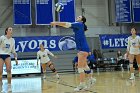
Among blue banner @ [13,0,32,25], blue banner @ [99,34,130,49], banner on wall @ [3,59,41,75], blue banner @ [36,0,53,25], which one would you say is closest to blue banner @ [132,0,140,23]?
blue banner @ [99,34,130,49]

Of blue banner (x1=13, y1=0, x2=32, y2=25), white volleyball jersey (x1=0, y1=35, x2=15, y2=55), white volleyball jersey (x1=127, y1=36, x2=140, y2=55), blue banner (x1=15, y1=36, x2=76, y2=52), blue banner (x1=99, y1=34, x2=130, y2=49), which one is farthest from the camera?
blue banner (x1=99, y1=34, x2=130, y2=49)

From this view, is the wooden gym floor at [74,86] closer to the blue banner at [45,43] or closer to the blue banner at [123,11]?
the blue banner at [45,43]

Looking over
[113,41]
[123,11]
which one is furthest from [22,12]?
[123,11]

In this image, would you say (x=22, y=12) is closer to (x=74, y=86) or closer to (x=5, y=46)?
(x=74, y=86)

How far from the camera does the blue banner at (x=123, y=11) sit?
78.1ft

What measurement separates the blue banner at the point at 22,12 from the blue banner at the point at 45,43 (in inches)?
49.0

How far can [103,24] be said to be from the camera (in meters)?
25.1

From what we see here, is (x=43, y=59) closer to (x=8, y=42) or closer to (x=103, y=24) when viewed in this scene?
(x=8, y=42)

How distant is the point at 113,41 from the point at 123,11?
A: 8.60ft

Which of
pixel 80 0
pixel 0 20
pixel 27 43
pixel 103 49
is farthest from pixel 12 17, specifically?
pixel 103 49

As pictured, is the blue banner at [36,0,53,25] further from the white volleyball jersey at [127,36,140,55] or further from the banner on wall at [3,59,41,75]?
the white volleyball jersey at [127,36,140,55]

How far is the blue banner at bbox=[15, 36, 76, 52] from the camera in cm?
2141

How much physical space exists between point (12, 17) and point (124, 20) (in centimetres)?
873

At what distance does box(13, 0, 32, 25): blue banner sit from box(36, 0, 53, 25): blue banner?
0.67 metres
